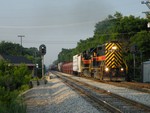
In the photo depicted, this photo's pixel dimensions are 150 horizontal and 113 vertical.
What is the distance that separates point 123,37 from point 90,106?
43.0 meters

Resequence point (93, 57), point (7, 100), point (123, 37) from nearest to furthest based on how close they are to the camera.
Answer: point (7, 100) < point (93, 57) < point (123, 37)

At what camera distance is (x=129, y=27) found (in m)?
59.6

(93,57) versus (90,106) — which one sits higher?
(93,57)

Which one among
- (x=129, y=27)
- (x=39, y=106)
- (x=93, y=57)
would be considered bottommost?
(x=39, y=106)

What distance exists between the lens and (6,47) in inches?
4579

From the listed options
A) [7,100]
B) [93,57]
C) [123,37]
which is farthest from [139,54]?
[7,100]

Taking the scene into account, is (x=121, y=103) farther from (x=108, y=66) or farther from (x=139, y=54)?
(x=139, y=54)

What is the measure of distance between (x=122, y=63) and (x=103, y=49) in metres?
2.23

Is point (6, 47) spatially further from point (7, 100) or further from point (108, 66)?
point (7, 100)

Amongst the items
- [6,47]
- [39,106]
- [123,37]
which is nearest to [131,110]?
[39,106]

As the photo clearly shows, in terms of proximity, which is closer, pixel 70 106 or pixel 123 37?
pixel 70 106

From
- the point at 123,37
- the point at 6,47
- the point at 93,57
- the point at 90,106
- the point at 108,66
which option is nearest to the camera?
the point at 90,106

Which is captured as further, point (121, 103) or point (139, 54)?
point (139, 54)

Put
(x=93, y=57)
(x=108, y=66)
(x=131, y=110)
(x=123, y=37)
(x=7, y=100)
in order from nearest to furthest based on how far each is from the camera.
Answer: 1. (x=7, y=100)
2. (x=131, y=110)
3. (x=108, y=66)
4. (x=93, y=57)
5. (x=123, y=37)
